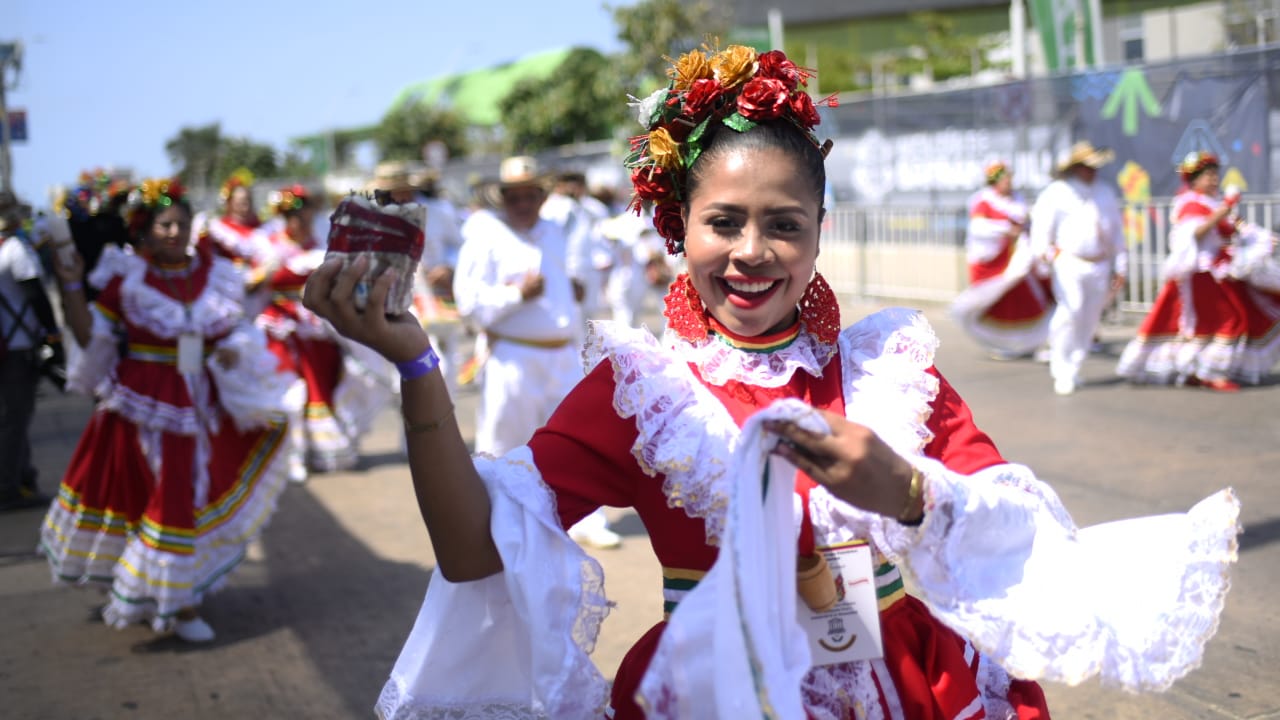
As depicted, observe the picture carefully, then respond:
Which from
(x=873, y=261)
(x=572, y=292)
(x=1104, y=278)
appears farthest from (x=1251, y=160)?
(x=572, y=292)

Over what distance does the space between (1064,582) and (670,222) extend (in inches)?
39.3

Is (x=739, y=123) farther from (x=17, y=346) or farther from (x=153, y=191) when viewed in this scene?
(x=17, y=346)

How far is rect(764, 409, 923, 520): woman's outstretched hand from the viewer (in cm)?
184

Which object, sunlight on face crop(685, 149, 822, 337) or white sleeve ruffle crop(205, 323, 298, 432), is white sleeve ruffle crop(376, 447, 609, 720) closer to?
sunlight on face crop(685, 149, 822, 337)

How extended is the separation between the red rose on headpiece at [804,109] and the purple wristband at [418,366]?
2.60 feet

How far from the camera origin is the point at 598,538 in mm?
6789

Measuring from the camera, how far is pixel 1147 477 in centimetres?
750

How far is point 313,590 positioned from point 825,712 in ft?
15.7

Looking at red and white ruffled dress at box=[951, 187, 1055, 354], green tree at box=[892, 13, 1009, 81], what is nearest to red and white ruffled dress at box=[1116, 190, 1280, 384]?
red and white ruffled dress at box=[951, 187, 1055, 354]

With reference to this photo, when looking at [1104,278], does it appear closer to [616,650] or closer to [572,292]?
[572,292]

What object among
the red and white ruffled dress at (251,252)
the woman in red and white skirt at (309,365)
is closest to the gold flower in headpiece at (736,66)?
the red and white ruffled dress at (251,252)

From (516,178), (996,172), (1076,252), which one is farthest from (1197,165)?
(516,178)

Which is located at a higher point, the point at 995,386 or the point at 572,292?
the point at 572,292

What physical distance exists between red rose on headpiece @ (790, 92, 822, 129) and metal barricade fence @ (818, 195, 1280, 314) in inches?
483
